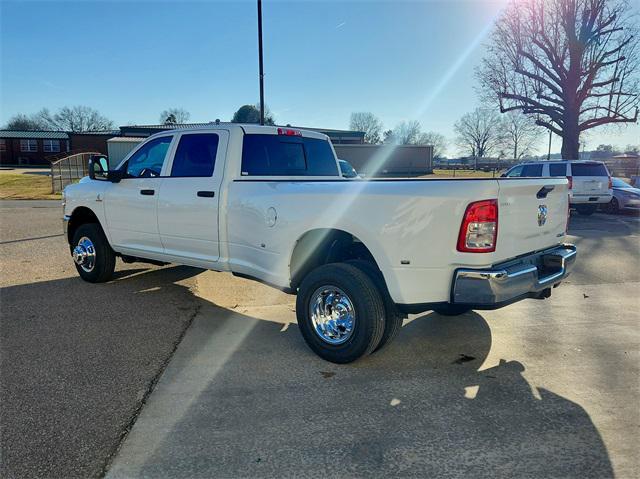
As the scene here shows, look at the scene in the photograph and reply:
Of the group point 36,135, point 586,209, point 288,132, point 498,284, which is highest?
point 36,135

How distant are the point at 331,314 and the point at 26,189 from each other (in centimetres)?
2815

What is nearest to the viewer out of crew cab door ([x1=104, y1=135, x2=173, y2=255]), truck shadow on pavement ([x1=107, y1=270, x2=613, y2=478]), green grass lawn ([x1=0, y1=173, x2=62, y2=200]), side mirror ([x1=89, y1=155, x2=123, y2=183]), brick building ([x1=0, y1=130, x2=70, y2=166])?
truck shadow on pavement ([x1=107, y1=270, x2=613, y2=478])

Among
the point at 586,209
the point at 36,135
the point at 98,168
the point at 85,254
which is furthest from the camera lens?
the point at 36,135

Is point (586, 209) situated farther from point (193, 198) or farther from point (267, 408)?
point (267, 408)

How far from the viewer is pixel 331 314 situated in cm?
388

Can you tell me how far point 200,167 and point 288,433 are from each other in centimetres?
309

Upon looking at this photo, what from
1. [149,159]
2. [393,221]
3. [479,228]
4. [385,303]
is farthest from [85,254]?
[479,228]

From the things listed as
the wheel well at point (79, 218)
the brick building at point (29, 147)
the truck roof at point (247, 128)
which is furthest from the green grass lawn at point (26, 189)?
the brick building at point (29, 147)

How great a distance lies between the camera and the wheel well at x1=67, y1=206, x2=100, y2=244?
6391 mm

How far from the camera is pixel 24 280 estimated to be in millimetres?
6512

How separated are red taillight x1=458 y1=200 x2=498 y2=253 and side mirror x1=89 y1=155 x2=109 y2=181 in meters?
4.55

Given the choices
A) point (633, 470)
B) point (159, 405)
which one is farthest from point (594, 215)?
point (159, 405)

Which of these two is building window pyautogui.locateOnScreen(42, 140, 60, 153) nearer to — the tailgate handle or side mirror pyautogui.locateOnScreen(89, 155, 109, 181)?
side mirror pyautogui.locateOnScreen(89, 155, 109, 181)

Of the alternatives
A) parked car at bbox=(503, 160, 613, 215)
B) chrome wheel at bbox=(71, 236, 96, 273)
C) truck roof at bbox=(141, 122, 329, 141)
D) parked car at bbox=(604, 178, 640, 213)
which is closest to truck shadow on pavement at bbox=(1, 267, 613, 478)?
chrome wheel at bbox=(71, 236, 96, 273)
